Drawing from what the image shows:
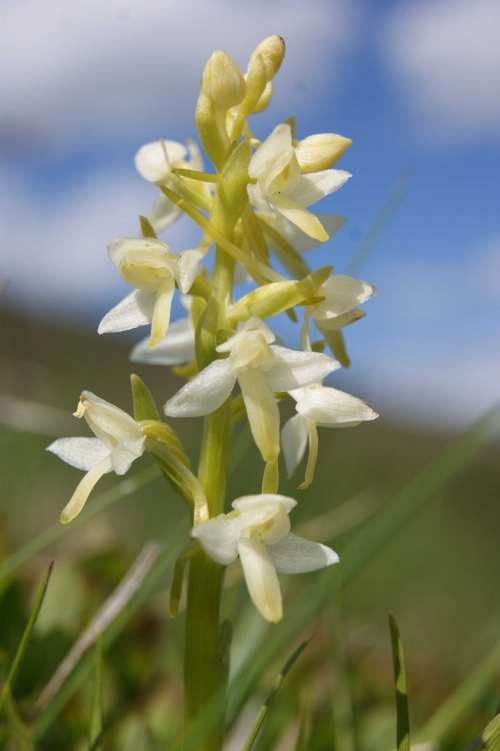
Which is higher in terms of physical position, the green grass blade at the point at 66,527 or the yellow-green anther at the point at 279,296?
the yellow-green anther at the point at 279,296

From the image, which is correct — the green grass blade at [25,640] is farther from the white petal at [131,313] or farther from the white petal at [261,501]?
the white petal at [131,313]

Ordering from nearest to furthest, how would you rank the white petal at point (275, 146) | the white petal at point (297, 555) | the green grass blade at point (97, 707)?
the green grass blade at point (97, 707)
the white petal at point (297, 555)
the white petal at point (275, 146)

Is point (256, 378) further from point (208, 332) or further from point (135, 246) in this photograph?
point (135, 246)

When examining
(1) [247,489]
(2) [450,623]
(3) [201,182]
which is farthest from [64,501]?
(3) [201,182]

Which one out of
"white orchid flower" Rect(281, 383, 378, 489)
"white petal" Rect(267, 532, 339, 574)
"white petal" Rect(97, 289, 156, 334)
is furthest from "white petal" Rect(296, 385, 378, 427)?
"white petal" Rect(97, 289, 156, 334)

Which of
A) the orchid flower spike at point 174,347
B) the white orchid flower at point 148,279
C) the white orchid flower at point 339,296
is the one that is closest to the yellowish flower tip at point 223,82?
the white orchid flower at point 148,279

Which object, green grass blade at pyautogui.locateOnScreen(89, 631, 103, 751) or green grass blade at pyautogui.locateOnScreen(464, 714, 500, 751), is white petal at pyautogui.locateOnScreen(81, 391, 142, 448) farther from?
green grass blade at pyautogui.locateOnScreen(464, 714, 500, 751)
